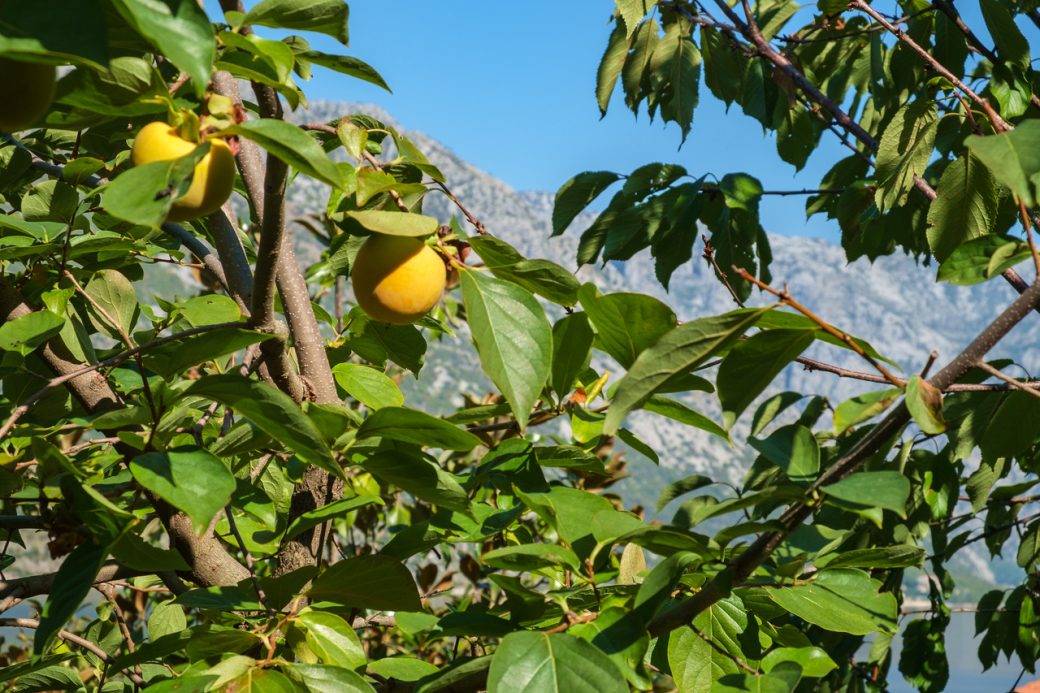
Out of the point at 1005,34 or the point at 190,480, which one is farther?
the point at 1005,34

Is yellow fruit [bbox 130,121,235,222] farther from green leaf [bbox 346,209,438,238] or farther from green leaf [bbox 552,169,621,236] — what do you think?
green leaf [bbox 552,169,621,236]

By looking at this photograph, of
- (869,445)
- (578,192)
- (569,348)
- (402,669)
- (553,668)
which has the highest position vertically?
(578,192)

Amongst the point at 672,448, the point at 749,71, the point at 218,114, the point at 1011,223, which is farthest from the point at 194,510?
the point at 672,448

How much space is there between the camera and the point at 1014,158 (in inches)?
32.2

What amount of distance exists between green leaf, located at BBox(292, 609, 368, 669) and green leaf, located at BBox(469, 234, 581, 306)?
1.70 ft

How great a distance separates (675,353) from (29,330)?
958 mm

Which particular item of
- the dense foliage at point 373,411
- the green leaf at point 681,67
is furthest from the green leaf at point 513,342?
the green leaf at point 681,67

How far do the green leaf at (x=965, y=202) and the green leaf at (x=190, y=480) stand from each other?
4.33ft

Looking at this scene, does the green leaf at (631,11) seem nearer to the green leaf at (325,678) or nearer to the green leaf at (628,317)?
the green leaf at (628,317)

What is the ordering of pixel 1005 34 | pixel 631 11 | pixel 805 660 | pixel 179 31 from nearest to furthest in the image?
pixel 179 31 < pixel 805 660 < pixel 1005 34 < pixel 631 11

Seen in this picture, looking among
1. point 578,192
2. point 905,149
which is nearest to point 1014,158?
point 905,149

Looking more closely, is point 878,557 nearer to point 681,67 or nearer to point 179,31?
point 179,31

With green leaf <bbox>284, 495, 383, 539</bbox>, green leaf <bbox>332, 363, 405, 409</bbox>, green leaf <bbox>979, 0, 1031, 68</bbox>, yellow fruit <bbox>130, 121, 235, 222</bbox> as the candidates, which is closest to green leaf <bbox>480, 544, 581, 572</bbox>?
green leaf <bbox>284, 495, 383, 539</bbox>

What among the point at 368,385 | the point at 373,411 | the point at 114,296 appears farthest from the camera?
the point at 114,296
